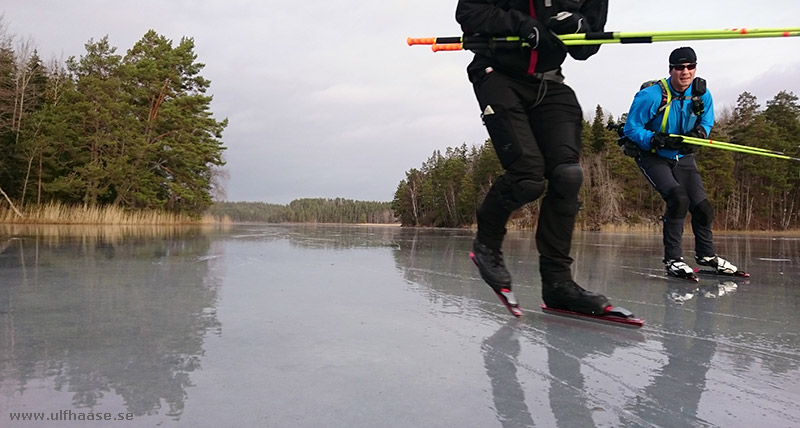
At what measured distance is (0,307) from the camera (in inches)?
87.5

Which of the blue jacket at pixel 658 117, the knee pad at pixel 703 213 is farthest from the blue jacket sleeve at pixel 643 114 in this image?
the knee pad at pixel 703 213

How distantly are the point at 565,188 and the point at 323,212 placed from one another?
352 ft

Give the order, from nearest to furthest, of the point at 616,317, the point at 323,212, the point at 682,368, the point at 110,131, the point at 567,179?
1. the point at 682,368
2. the point at 616,317
3. the point at 567,179
4. the point at 110,131
5. the point at 323,212

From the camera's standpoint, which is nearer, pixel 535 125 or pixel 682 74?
pixel 535 125

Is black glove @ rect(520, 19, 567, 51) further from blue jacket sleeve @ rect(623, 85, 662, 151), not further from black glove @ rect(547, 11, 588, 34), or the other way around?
blue jacket sleeve @ rect(623, 85, 662, 151)

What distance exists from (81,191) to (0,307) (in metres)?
21.1

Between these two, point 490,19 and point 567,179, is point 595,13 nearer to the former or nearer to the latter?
point 490,19

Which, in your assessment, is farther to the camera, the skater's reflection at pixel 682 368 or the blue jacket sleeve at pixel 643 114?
the blue jacket sleeve at pixel 643 114

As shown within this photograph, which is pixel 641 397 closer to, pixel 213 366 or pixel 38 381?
pixel 213 366

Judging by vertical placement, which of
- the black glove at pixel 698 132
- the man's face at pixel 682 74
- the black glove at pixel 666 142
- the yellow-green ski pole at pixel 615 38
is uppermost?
the man's face at pixel 682 74

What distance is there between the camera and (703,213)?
13.9ft

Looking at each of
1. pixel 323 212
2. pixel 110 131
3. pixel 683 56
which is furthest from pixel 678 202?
pixel 323 212

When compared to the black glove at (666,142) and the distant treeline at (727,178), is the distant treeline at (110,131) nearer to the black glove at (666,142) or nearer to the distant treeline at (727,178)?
the black glove at (666,142)

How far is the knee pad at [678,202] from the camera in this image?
4051mm
